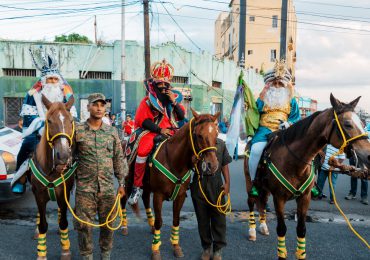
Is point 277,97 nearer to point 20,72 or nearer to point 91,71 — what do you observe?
point 91,71

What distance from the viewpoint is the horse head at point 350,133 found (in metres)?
3.80

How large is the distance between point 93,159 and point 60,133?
50cm

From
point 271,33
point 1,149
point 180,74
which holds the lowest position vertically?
→ point 1,149

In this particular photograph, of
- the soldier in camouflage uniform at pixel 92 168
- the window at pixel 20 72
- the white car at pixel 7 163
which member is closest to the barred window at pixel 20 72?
the window at pixel 20 72

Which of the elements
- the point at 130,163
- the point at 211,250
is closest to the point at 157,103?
the point at 130,163

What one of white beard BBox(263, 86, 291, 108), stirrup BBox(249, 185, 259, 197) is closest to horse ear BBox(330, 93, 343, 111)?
white beard BBox(263, 86, 291, 108)

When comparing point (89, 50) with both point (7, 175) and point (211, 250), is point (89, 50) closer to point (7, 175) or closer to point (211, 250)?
point (7, 175)

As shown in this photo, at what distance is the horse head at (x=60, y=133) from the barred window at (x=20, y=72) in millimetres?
18481

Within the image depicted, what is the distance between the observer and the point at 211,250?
5.00 meters

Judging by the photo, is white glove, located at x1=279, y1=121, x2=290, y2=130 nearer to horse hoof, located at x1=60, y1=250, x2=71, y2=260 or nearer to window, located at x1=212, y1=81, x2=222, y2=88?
horse hoof, located at x1=60, y1=250, x2=71, y2=260

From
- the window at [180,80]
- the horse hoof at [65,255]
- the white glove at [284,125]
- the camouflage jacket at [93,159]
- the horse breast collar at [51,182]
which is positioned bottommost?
the horse hoof at [65,255]

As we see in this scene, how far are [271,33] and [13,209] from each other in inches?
1620

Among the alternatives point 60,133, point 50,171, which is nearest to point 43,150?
point 50,171

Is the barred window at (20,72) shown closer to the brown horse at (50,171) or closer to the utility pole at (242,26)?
the brown horse at (50,171)
